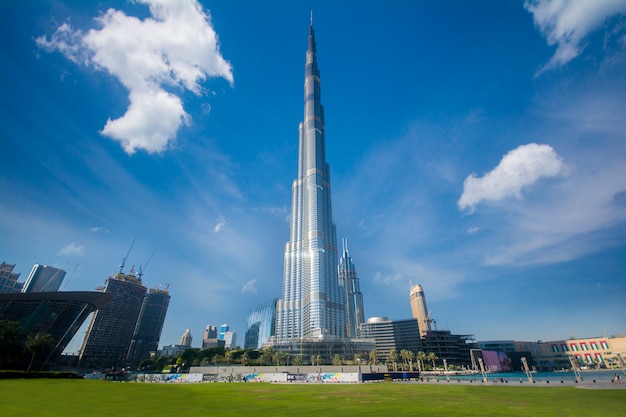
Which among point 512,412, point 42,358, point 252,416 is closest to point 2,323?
point 42,358

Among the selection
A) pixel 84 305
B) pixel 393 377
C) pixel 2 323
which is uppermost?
pixel 84 305

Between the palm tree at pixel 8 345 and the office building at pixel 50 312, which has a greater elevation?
the office building at pixel 50 312

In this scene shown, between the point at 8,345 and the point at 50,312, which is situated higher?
the point at 50,312

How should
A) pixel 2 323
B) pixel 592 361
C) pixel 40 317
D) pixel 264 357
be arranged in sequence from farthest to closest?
pixel 592 361
pixel 264 357
pixel 40 317
pixel 2 323

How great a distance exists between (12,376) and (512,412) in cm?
9408

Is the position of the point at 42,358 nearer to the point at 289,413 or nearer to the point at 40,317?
the point at 40,317

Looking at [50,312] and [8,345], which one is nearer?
[8,345]

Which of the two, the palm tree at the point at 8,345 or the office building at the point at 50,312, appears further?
the office building at the point at 50,312

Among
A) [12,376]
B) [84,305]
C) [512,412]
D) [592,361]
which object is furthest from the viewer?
[592,361]

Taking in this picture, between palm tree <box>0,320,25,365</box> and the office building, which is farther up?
the office building

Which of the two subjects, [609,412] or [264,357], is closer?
[609,412]

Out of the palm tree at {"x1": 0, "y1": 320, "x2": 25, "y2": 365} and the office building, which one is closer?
the palm tree at {"x1": 0, "y1": 320, "x2": 25, "y2": 365}

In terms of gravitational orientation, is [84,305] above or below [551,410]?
above

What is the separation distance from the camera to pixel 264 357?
515 feet
